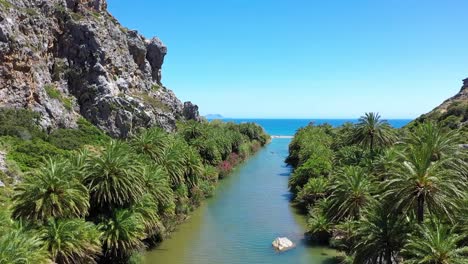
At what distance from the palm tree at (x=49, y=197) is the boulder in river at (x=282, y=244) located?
18473 millimetres

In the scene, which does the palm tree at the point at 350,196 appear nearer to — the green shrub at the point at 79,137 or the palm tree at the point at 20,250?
the palm tree at the point at 20,250

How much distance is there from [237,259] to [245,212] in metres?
17.2

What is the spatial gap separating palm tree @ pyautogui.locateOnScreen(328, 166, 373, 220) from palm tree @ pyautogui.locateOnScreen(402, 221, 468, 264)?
36.8 feet

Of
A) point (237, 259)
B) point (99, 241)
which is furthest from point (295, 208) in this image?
point (99, 241)

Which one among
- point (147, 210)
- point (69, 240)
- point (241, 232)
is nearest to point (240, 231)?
point (241, 232)

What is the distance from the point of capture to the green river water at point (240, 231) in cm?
3488

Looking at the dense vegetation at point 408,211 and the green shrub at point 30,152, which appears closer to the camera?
the dense vegetation at point 408,211

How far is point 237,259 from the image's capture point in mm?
34562

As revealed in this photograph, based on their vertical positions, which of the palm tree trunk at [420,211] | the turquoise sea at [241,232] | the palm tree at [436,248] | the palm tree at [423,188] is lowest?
the turquoise sea at [241,232]

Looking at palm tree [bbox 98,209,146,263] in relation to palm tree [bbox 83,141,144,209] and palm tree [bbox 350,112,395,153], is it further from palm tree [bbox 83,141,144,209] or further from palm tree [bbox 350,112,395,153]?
palm tree [bbox 350,112,395,153]

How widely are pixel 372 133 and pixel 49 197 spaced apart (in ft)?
128

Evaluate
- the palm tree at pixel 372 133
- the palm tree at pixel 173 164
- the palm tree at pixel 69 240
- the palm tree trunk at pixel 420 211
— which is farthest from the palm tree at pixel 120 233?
the palm tree at pixel 372 133

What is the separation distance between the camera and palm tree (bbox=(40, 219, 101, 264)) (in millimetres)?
24453

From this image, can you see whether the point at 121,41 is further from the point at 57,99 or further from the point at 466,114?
the point at 466,114
